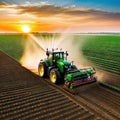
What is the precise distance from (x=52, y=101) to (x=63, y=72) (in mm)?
3092

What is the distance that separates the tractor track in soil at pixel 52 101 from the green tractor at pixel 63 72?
1.34 ft

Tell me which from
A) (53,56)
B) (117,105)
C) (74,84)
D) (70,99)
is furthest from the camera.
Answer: (53,56)

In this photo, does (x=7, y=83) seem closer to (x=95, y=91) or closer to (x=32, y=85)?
(x=32, y=85)

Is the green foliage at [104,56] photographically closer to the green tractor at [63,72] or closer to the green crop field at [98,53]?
the green crop field at [98,53]

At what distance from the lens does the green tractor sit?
37.2ft

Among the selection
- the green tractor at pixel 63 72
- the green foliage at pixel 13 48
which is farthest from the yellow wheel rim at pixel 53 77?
the green foliage at pixel 13 48

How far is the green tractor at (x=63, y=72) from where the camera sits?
1134 centimetres

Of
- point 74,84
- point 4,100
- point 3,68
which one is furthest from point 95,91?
point 3,68

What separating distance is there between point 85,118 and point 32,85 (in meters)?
5.20

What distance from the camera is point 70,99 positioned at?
396 inches

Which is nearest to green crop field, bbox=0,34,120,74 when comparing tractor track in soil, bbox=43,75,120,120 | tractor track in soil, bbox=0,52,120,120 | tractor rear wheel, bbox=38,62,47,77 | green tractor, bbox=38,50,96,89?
green tractor, bbox=38,50,96,89

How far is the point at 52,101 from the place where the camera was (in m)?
9.70

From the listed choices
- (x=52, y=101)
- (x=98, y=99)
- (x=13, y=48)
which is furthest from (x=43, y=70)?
(x=13, y=48)

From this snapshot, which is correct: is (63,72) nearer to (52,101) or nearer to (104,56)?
(52,101)
